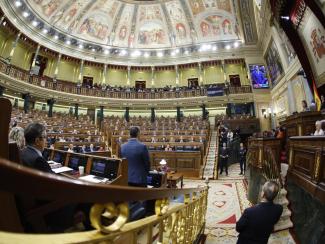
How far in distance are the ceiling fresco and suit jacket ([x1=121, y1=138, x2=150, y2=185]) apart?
19204mm

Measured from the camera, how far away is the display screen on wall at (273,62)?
579 inches

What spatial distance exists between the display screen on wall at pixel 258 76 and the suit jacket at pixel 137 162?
18.3m

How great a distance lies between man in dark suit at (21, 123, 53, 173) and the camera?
6.21ft

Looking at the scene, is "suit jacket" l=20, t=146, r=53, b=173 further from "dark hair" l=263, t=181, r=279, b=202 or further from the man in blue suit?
"dark hair" l=263, t=181, r=279, b=202

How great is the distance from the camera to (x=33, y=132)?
2094 mm

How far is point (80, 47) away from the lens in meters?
20.5

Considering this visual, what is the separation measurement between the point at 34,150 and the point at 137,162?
151cm

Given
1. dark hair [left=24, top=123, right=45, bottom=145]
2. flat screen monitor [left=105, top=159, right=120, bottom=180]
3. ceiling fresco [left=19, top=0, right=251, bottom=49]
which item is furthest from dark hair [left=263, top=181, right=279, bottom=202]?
ceiling fresco [left=19, top=0, right=251, bottom=49]

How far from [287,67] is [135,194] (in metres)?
14.7

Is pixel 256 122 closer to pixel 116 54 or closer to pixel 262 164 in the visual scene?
pixel 262 164

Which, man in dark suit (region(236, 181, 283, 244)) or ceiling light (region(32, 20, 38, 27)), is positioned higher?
ceiling light (region(32, 20, 38, 27))

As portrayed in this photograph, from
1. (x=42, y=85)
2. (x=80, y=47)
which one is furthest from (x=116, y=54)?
(x=42, y=85)

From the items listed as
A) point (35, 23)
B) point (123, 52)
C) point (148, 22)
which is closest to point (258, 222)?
point (35, 23)

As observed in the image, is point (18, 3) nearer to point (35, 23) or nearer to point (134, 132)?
point (35, 23)
